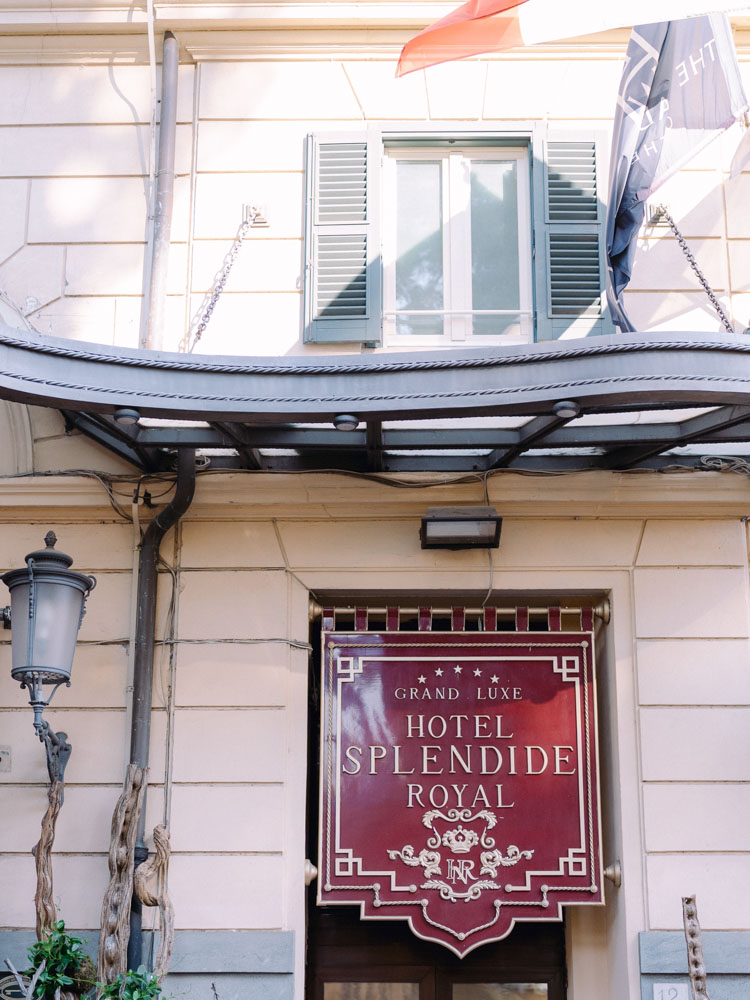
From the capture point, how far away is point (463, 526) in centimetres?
675

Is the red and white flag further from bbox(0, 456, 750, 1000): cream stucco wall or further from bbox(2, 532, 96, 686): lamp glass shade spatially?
bbox(2, 532, 96, 686): lamp glass shade

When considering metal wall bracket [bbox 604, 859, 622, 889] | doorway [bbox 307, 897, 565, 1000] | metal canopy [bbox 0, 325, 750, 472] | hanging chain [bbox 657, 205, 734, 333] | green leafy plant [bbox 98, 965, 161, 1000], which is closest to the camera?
green leafy plant [bbox 98, 965, 161, 1000]

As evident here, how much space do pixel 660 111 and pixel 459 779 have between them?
12.9 ft

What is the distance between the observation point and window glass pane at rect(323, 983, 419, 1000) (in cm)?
701

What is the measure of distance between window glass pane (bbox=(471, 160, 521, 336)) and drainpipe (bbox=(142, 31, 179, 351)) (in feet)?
6.30

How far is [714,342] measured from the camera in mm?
5492

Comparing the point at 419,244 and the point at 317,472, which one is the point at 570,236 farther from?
the point at 317,472

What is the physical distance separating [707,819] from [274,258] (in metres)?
4.18

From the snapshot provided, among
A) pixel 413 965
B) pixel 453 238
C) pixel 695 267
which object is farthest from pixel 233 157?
pixel 413 965

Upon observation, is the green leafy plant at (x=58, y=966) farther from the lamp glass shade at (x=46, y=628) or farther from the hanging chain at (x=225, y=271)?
the hanging chain at (x=225, y=271)

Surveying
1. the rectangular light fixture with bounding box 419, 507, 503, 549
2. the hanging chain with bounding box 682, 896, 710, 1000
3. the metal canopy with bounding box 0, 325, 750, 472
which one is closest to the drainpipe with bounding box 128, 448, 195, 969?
the metal canopy with bounding box 0, 325, 750, 472

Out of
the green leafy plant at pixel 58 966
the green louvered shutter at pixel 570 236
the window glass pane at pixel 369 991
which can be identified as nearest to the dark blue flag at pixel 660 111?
the green louvered shutter at pixel 570 236

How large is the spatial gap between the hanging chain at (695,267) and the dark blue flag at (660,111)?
2.11ft

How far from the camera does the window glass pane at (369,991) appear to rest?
701cm
